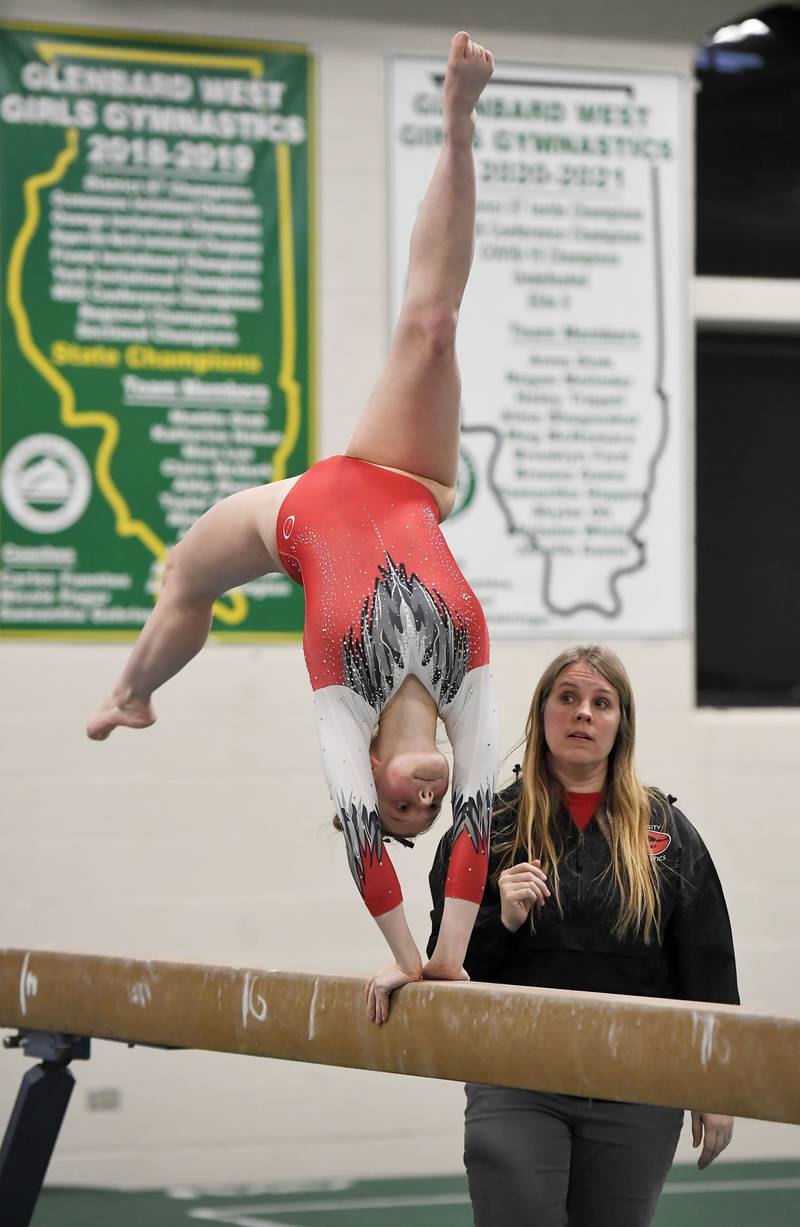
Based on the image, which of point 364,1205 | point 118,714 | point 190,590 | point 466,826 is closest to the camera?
point 466,826

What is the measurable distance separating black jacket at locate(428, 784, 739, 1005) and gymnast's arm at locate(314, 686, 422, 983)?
12cm

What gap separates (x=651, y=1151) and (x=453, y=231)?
5.70 feet

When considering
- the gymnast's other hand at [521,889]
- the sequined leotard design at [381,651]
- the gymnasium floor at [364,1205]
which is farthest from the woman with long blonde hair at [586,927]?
the gymnasium floor at [364,1205]

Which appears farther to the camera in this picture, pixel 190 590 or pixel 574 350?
pixel 574 350

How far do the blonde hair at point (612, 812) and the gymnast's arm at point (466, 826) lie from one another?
91 millimetres

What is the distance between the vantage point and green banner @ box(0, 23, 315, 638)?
5.61 m

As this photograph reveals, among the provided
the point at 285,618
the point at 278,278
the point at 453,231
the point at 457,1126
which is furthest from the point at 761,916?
the point at 453,231

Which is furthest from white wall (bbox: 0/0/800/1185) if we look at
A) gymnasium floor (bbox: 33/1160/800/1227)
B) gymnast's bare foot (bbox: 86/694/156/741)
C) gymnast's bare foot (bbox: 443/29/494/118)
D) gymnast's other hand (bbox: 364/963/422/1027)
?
gymnast's bare foot (bbox: 443/29/494/118)

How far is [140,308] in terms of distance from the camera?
18.9ft

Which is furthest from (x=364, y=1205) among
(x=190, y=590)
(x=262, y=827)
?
(x=190, y=590)

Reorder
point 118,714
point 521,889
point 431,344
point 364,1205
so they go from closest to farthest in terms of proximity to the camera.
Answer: point 521,889 → point 431,344 → point 118,714 → point 364,1205

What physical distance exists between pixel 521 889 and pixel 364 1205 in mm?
3134

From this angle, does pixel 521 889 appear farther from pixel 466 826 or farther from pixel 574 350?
pixel 574 350

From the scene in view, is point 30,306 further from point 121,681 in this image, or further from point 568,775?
point 568,775
